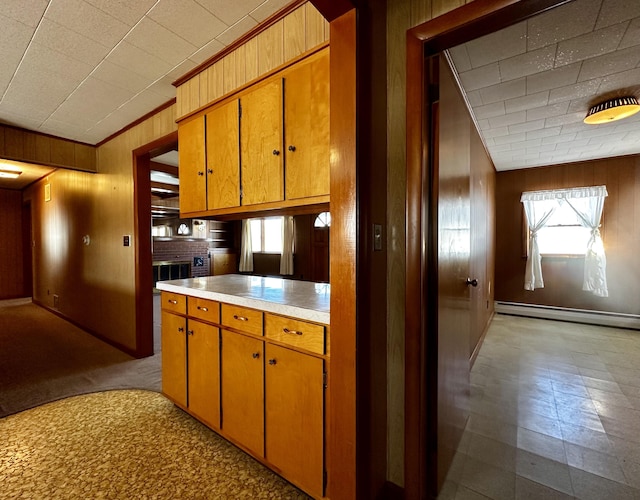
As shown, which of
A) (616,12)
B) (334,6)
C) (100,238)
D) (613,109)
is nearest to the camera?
(334,6)

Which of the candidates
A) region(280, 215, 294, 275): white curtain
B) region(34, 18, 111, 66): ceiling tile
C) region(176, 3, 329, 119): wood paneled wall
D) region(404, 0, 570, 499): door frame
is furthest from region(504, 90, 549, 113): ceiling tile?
region(280, 215, 294, 275): white curtain

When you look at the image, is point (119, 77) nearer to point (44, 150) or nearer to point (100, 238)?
point (44, 150)

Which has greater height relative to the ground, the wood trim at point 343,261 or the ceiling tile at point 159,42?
the ceiling tile at point 159,42

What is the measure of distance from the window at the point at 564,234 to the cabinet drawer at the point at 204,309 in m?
5.31

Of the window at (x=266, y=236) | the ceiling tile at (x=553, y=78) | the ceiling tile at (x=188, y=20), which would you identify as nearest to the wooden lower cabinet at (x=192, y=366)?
the ceiling tile at (x=188, y=20)

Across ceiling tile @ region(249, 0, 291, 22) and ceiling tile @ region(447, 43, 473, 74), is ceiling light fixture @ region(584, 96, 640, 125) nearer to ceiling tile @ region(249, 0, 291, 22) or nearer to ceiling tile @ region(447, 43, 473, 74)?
ceiling tile @ region(447, 43, 473, 74)

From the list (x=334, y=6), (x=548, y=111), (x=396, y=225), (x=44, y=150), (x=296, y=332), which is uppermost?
(x=548, y=111)

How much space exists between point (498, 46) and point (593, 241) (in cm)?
415

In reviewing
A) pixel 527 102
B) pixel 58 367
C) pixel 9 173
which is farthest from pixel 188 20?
pixel 9 173

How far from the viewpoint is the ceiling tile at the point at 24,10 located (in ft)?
5.18

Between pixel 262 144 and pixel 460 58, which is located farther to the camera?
pixel 460 58

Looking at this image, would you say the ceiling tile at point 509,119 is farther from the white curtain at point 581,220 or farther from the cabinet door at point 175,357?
the cabinet door at point 175,357

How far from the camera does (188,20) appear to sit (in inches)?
67.6

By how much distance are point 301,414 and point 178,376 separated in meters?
1.16
